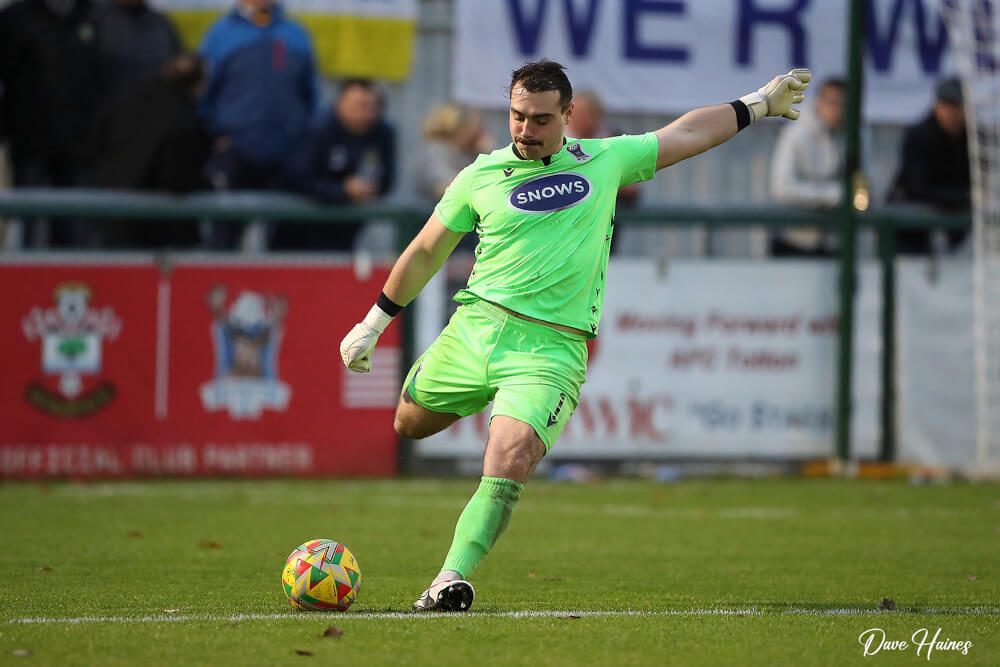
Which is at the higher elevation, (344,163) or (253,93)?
(253,93)

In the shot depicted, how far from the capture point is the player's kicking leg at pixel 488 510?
21.6 ft

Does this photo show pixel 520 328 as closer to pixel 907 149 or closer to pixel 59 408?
pixel 59 408

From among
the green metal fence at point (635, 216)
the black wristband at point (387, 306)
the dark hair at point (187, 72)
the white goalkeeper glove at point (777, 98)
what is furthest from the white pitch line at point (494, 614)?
the dark hair at point (187, 72)

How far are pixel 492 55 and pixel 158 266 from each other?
4.89m

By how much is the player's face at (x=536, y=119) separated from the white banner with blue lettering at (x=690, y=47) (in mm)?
9572

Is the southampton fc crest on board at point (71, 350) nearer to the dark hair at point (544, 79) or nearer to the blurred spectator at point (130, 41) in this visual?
the blurred spectator at point (130, 41)

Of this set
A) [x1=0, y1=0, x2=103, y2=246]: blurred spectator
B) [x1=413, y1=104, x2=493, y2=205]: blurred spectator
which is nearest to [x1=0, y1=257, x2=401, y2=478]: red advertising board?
[x1=0, y1=0, x2=103, y2=246]: blurred spectator

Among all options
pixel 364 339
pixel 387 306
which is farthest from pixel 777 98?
pixel 364 339

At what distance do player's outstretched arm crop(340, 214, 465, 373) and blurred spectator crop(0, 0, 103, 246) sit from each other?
7.30 meters

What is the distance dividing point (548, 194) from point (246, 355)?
6.82 meters

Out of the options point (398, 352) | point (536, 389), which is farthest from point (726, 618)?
point (398, 352)

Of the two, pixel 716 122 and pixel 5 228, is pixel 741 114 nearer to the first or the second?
pixel 716 122

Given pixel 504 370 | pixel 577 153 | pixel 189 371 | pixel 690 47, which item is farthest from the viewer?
pixel 690 47
